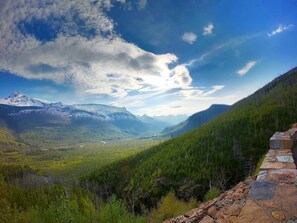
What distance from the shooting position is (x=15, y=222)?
2366 cm

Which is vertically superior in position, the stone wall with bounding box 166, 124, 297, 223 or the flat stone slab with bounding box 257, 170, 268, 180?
the flat stone slab with bounding box 257, 170, 268, 180

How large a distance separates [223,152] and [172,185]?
24.1 meters

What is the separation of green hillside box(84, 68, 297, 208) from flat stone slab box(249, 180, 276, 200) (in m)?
73.9

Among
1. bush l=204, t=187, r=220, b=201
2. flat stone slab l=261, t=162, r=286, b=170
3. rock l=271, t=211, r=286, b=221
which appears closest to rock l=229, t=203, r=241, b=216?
rock l=271, t=211, r=286, b=221

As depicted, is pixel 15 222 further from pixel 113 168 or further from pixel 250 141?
pixel 113 168

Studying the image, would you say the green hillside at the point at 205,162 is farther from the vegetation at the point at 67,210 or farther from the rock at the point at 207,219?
the rock at the point at 207,219

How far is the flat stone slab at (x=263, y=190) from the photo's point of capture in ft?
18.8

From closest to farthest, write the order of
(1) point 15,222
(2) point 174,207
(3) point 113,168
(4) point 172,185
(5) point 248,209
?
(5) point 248,209
(1) point 15,222
(2) point 174,207
(4) point 172,185
(3) point 113,168

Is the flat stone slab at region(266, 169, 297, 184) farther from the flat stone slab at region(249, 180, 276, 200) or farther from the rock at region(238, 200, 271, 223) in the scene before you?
the rock at region(238, 200, 271, 223)

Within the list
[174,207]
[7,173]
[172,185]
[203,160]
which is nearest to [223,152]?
[203,160]

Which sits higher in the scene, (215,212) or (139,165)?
(215,212)

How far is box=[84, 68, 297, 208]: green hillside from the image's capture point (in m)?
84.8

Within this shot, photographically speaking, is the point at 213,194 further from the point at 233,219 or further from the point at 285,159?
the point at 233,219

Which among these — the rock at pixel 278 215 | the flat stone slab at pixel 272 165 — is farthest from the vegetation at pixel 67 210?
the rock at pixel 278 215
